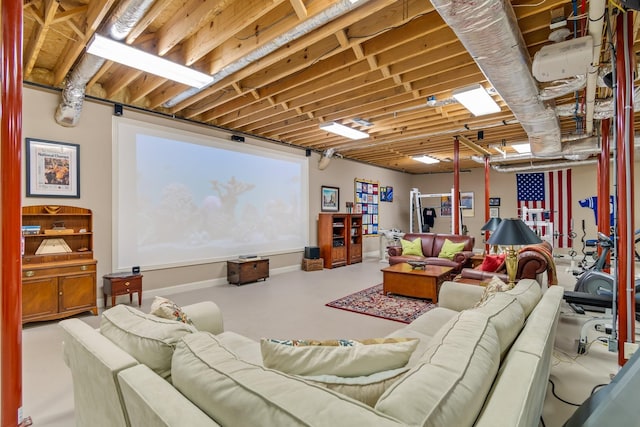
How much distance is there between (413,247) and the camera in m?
6.75

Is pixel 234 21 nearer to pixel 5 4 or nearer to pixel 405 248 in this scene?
pixel 5 4

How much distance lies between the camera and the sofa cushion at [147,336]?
1226 millimetres

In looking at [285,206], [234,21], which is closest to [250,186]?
[285,206]

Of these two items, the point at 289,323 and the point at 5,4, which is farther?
the point at 289,323

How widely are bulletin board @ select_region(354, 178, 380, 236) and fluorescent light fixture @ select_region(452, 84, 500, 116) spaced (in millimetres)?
5056

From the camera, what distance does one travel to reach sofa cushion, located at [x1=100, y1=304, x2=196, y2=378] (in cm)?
123

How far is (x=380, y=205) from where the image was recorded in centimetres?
1015

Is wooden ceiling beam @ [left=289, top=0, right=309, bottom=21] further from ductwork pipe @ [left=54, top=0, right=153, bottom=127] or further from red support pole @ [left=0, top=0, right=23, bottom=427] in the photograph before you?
red support pole @ [left=0, top=0, right=23, bottom=427]

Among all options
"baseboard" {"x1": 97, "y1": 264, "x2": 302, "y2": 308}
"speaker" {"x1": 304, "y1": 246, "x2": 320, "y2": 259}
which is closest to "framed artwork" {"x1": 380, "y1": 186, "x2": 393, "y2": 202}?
"speaker" {"x1": 304, "y1": 246, "x2": 320, "y2": 259}

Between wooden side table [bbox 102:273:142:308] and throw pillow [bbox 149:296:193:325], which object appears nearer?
throw pillow [bbox 149:296:193:325]

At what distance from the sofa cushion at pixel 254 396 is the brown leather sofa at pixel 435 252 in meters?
5.40

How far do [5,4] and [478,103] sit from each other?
14.6 feet

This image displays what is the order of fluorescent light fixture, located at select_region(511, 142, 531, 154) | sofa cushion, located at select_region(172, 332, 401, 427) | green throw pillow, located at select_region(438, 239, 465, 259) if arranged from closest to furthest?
sofa cushion, located at select_region(172, 332, 401, 427), green throw pillow, located at select_region(438, 239, 465, 259), fluorescent light fixture, located at select_region(511, 142, 531, 154)

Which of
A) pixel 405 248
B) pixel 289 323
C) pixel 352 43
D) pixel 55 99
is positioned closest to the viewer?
pixel 352 43
